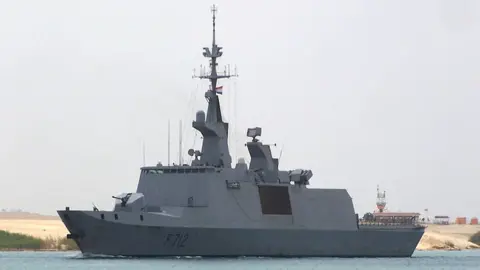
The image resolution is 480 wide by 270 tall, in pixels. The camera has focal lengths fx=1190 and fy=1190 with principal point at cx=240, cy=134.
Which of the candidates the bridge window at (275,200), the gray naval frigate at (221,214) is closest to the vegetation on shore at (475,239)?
the gray naval frigate at (221,214)

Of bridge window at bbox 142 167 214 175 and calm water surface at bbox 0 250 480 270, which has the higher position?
bridge window at bbox 142 167 214 175

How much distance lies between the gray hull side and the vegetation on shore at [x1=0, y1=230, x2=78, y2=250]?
18.4m

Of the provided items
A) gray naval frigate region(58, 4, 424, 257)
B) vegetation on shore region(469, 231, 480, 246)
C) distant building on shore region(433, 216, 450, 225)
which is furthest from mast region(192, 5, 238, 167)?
distant building on shore region(433, 216, 450, 225)

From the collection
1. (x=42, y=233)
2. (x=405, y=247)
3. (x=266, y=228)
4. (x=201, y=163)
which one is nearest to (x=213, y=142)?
(x=201, y=163)

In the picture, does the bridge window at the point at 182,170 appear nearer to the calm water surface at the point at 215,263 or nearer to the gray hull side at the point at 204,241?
the gray hull side at the point at 204,241

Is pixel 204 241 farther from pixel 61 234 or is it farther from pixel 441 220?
pixel 441 220

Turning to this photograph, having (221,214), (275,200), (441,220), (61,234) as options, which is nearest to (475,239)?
(441,220)

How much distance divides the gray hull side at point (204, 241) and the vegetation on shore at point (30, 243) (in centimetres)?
1845

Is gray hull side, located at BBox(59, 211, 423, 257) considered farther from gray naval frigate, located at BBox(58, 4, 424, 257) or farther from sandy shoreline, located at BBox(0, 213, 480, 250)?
sandy shoreline, located at BBox(0, 213, 480, 250)

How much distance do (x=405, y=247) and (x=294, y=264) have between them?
11723mm

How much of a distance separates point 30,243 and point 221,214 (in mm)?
20815

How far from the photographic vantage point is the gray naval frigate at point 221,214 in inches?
1857

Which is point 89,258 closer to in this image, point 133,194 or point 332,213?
point 133,194

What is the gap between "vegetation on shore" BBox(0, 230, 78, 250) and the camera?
6588 cm
